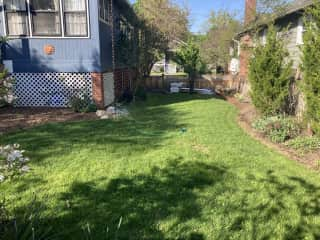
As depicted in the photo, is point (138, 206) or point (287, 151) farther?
point (287, 151)

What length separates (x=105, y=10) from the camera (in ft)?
37.2

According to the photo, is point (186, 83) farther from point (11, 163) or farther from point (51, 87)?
point (11, 163)

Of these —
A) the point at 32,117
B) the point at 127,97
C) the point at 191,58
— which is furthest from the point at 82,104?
the point at 191,58

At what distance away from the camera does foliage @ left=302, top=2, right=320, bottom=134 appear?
19.5ft

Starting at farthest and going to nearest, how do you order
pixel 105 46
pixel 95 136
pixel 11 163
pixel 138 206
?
1. pixel 105 46
2. pixel 95 136
3. pixel 138 206
4. pixel 11 163

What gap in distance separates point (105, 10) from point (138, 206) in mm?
9700

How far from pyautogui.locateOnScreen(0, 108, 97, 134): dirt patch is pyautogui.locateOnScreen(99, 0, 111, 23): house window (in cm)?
385

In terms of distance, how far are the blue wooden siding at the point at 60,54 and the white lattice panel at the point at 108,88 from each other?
0.92 m

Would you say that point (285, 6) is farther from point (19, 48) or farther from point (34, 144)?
point (34, 144)

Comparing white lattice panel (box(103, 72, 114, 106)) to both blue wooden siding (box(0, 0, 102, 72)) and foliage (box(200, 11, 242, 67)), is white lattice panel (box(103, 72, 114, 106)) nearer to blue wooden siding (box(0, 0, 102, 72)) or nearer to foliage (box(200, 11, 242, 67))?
blue wooden siding (box(0, 0, 102, 72))

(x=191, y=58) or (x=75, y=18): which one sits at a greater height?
(x=75, y=18)

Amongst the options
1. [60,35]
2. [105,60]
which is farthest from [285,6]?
[60,35]

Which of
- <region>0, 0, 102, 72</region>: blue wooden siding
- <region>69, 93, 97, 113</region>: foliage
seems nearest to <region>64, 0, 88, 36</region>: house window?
<region>0, 0, 102, 72</region>: blue wooden siding

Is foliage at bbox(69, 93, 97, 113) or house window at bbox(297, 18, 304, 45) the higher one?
house window at bbox(297, 18, 304, 45)
